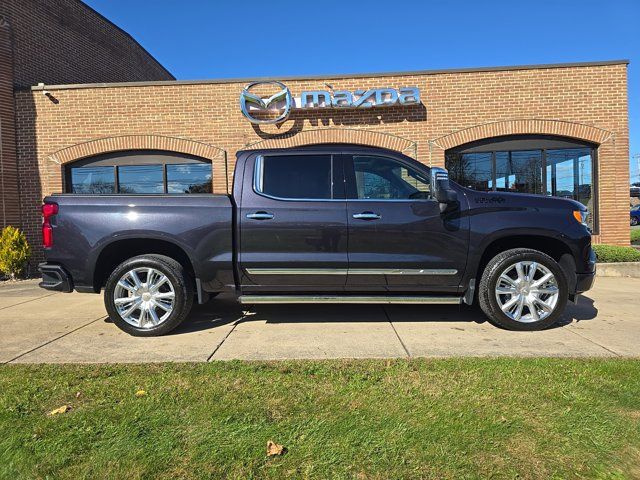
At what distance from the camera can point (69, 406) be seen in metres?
3.20

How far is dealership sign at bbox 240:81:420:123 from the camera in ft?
32.7

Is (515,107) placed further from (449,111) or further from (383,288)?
(383,288)

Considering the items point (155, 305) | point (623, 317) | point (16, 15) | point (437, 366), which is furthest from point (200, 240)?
point (16, 15)

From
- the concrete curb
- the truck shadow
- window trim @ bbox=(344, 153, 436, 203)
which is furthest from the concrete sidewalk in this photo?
the concrete curb

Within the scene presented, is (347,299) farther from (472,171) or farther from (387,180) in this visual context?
(472,171)

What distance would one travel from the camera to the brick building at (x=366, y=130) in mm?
9984

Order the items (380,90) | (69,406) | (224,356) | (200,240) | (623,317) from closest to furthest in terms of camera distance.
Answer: (69,406)
(224,356)
(200,240)
(623,317)
(380,90)

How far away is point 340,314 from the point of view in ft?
19.0

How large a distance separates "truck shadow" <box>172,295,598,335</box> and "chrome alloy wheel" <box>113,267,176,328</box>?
14.0 inches

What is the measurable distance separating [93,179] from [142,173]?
1.20 m

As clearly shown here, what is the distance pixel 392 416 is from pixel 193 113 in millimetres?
9050

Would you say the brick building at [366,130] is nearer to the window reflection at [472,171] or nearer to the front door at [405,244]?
the window reflection at [472,171]

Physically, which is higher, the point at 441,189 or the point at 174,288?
the point at 441,189

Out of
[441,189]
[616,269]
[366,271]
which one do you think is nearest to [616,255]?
[616,269]
